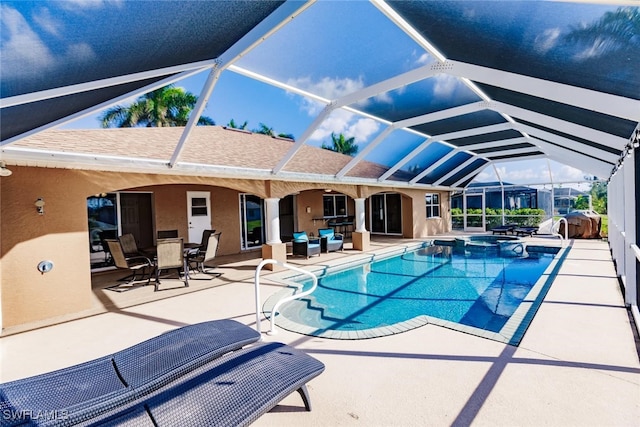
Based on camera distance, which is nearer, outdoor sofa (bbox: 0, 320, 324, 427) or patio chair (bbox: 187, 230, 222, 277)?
outdoor sofa (bbox: 0, 320, 324, 427)

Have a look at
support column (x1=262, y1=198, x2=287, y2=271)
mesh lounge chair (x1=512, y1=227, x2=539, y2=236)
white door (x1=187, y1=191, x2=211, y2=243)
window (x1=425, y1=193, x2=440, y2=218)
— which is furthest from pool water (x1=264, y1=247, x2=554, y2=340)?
window (x1=425, y1=193, x2=440, y2=218)

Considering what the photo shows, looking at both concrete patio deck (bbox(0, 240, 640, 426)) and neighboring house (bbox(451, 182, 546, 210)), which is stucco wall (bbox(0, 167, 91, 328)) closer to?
concrete patio deck (bbox(0, 240, 640, 426))

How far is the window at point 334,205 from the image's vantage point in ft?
59.4

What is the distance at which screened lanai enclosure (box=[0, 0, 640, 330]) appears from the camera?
9.31 ft

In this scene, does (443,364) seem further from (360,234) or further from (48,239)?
(360,234)

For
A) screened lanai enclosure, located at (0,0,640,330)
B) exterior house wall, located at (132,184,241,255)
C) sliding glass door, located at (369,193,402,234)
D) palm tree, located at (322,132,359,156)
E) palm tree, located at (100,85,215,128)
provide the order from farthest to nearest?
1. palm tree, located at (100,85,215,128)
2. sliding glass door, located at (369,193,402,234)
3. exterior house wall, located at (132,184,241,255)
4. palm tree, located at (322,132,359,156)
5. screened lanai enclosure, located at (0,0,640,330)

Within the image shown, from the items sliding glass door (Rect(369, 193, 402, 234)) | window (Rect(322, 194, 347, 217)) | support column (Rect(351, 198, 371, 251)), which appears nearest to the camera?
support column (Rect(351, 198, 371, 251))

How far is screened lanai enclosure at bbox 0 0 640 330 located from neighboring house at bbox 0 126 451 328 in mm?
208

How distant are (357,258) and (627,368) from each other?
8.49m

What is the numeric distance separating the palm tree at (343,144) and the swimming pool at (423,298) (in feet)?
14.3

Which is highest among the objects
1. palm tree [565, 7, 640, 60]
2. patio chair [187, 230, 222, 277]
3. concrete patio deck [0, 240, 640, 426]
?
palm tree [565, 7, 640, 60]

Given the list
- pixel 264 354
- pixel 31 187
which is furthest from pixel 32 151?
pixel 264 354

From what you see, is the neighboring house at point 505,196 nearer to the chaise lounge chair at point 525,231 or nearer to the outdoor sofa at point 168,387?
the chaise lounge chair at point 525,231

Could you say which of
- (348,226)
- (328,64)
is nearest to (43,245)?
(328,64)
